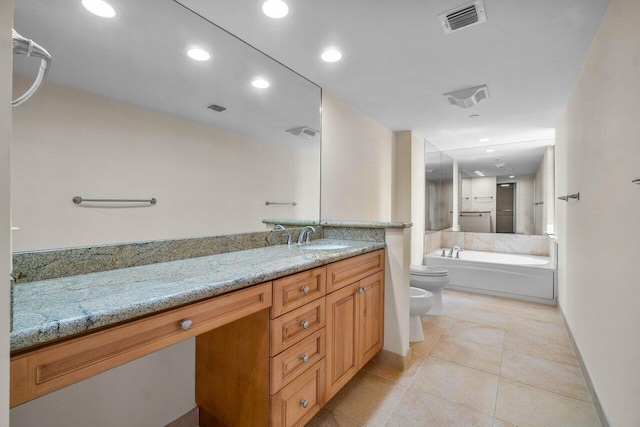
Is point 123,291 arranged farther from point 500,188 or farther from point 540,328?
point 500,188

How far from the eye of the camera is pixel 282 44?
185cm

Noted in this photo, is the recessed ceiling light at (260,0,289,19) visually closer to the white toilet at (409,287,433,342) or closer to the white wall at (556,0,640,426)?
the white wall at (556,0,640,426)

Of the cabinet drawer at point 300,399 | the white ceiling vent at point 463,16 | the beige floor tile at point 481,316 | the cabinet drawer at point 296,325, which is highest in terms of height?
the white ceiling vent at point 463,16

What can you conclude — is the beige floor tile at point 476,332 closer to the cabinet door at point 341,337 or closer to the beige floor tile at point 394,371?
the beige floor tile at point 394,371

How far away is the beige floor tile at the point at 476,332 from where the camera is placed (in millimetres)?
2455

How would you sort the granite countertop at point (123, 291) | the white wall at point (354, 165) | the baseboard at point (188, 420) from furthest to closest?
the white wall at point (354, 165) < the baseboard at point (188, 420) < the granite countertop at point (123, 291)

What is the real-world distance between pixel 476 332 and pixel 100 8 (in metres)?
3.36

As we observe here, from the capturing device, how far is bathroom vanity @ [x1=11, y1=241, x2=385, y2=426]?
68cm

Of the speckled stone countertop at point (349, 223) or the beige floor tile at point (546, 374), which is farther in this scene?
the speckled stone countertop at point (349, 223)

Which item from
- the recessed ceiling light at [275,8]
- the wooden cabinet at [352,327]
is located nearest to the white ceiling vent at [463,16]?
the recessed ceiling light at [275,8]

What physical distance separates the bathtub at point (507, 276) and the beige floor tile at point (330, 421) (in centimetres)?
293

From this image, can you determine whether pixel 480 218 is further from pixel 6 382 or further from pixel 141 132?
pixel 6 382

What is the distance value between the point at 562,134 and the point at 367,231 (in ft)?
7.81

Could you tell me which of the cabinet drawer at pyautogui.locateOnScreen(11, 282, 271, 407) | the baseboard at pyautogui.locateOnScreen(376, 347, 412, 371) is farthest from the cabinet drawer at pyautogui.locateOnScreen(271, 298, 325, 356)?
Result: the baseboard at pyautogui.locateOnScreen(376, 347, 412, 371)
